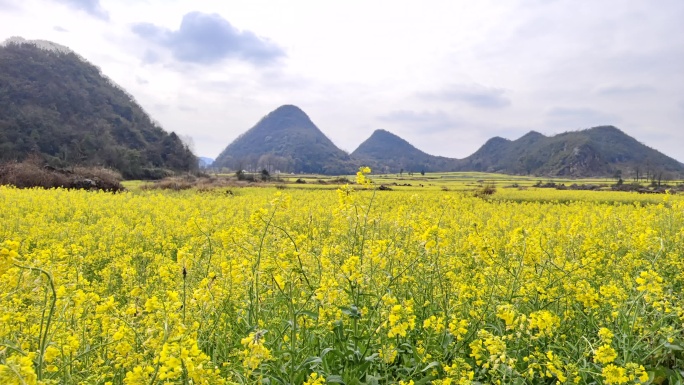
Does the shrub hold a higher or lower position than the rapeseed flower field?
higher

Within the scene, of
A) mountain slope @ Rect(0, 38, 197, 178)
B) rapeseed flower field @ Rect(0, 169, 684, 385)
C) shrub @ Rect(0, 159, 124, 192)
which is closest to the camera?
rapeseed flower field @ Rect(0, 169, 684, 385)

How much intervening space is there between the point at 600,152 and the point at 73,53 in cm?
A: 21903

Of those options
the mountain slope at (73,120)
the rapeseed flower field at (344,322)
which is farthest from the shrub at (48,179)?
the mountain slope at (73,120)

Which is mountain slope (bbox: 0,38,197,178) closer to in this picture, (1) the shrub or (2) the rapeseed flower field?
(1) the shrub

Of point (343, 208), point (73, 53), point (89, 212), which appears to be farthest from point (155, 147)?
point (343, 208)

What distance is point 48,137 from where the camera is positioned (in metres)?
70.1

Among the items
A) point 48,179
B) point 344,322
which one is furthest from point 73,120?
point 344,322

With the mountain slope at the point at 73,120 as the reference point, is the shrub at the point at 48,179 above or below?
below

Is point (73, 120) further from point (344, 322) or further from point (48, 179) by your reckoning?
point (344, 322)

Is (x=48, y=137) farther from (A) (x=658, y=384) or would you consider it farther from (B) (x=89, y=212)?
(A) (x=658, y=384)

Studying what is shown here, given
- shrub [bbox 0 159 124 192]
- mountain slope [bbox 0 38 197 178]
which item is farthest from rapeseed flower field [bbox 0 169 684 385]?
mountain slope [bbox 0 38 197 178]

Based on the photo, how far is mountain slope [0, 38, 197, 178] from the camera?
6575 centimetres

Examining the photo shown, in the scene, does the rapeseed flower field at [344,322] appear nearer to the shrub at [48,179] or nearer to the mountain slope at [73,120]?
the shrub at [48,179]

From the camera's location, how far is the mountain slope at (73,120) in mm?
65750
